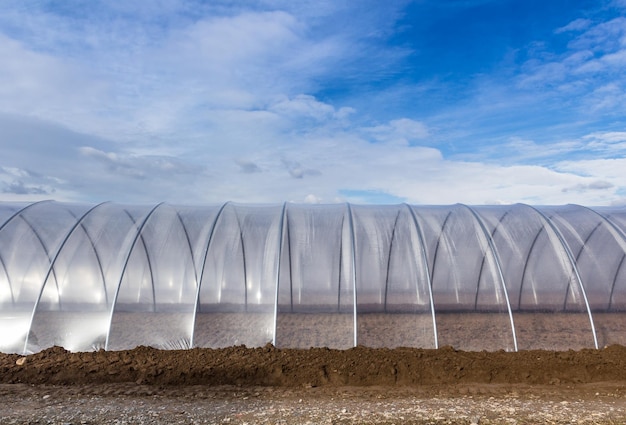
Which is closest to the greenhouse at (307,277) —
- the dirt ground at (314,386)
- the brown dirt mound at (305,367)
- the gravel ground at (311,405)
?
the brown dirt mound at (305,367)

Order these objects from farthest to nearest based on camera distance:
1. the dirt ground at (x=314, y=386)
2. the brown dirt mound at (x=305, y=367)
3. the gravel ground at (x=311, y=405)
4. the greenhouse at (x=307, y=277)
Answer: the greenhouse at (x=307, y=277), the brown dirt mound at (x=305, y=367), the dirt ground at (x=314, y=386), the gravel ground at (x=311, y=405)

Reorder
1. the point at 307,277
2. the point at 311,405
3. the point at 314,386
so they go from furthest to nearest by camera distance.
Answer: the point at 307,277 → the point at 314,386 → the point at 311,405

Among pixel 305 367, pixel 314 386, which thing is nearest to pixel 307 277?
pixel 305 367

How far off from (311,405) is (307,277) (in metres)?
6.27

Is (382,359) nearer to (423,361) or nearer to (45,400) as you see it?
(423,361)

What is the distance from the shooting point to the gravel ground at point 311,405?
10312 mm

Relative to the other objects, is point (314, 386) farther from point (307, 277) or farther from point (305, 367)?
point (307, 277)

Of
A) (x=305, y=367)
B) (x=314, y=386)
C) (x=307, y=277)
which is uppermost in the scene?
(x=307, y=277)

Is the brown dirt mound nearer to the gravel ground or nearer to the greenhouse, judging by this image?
the gravel ground

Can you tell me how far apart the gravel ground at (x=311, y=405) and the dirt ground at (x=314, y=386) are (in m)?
0.02

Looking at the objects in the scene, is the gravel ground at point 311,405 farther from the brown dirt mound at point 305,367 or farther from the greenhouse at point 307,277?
the greenhouse at point 307,277

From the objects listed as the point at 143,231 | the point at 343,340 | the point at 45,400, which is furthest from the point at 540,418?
the point at 143,231

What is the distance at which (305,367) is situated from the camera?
528 inches

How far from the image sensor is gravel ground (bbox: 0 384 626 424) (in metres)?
10.3
